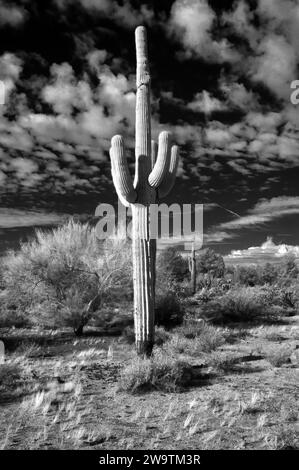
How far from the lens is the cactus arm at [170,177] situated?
973cm

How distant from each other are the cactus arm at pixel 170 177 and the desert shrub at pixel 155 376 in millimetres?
4338

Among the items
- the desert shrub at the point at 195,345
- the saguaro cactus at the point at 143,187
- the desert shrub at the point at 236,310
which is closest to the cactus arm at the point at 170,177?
the saguaro cactus at the point at 143,187

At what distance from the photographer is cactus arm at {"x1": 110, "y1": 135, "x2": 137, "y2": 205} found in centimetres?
917

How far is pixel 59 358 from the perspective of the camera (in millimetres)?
9281

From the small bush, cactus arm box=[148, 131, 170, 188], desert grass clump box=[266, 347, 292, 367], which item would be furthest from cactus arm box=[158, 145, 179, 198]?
the small bush

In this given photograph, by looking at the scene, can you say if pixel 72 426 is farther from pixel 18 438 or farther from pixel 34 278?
pixel 34 278

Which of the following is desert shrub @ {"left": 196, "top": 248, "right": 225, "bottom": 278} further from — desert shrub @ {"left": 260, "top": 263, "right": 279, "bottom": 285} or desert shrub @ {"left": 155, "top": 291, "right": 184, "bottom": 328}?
desert shrub @ {"left": 155, "top": 291, "right": 184, "bottom": 328}

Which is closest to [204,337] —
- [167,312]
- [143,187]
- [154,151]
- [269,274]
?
[167,312]

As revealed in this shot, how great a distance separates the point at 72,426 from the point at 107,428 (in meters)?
0.49

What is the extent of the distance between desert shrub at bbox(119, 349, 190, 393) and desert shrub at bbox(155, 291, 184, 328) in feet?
22.0

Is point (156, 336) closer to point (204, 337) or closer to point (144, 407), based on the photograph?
point (204, 337)

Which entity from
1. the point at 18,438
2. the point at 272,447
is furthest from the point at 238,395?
the point at 18,438

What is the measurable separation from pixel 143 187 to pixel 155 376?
473 centimetres

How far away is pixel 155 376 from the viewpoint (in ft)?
23.0
